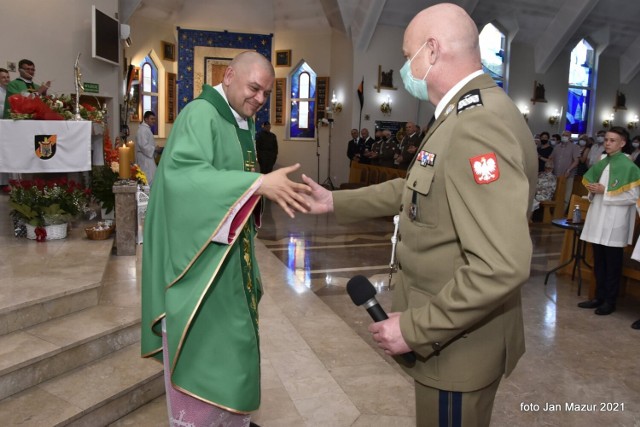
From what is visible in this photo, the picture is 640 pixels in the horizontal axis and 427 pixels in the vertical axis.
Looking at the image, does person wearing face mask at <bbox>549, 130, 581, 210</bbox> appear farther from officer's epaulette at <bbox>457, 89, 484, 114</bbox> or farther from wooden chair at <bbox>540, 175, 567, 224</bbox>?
officer's epaulette at <bbox>457, 89, 484, 114</bbox>

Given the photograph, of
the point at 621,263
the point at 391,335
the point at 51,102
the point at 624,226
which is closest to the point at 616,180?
the point at 624,226

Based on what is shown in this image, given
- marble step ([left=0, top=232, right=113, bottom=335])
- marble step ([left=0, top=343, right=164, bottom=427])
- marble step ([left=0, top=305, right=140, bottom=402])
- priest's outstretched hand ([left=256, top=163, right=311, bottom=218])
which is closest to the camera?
priest's outstretched hand ([left=256, top=163, right=311, bottom=218])

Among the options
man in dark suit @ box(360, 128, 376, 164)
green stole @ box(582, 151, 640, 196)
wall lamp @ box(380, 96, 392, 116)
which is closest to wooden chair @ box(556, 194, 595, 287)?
green stole @ box(582, 151, 640, 196)

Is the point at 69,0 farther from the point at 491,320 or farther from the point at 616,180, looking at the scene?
the point at 491,320

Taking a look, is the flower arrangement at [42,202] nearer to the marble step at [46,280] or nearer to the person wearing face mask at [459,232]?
the marble step at [46,280]

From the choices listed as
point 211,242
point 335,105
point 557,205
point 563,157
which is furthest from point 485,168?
point 335,105

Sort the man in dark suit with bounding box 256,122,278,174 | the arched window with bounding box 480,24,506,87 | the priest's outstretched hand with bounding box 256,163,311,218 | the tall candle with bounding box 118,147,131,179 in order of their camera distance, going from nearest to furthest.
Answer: the priest's outstretched hand with bounding box 256,163,311,218 → the tall candle with bounding box 118,147,131,179 → the man in dark suit with bounding box 256,122,278,174 → the arched window with bounding box 480,24,506,87

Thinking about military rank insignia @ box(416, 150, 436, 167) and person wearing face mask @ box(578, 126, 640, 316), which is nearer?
military rank insignia @ box(416, 150, 436, 167)

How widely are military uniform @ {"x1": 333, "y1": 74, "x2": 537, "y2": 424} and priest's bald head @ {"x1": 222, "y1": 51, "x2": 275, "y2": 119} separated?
754 millimetres

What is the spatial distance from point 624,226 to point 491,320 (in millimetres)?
4101

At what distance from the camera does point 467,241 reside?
1.29 meters

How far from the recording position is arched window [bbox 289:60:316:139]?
56.6 ft

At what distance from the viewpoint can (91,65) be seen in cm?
1034

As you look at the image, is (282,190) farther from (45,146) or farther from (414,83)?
(45,146)
